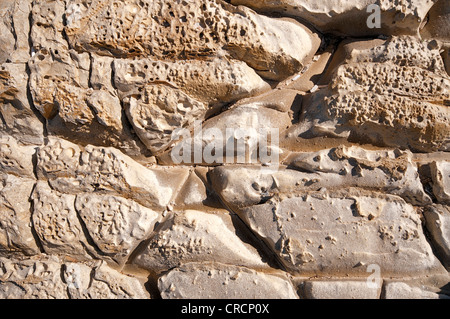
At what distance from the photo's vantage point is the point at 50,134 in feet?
5.59

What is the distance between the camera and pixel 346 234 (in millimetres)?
1580

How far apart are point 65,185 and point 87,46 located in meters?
0.64

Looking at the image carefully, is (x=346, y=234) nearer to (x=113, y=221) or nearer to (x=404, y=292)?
(x=404, y=292)

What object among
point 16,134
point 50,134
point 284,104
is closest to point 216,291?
point 284,104

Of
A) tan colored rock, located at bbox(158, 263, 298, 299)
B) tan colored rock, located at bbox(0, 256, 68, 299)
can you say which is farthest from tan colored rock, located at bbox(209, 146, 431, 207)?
tan colored rock, located at bbox(0, 256, 68, 299)

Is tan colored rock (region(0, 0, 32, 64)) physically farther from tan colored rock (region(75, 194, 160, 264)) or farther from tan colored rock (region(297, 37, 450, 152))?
tan colored rock (region(297, 37, 450, 152))

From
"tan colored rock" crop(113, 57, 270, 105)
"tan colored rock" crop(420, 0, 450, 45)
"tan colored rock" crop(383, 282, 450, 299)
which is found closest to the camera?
"tan colored rock" crop(383, 282, 450, 299)

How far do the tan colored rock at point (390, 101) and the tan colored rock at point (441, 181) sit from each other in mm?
106

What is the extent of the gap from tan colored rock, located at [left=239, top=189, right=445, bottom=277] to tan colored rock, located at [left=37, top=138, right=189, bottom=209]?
1.88ft

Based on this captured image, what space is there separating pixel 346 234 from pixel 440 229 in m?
0.40

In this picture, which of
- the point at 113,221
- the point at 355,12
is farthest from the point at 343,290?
the point at 355,12

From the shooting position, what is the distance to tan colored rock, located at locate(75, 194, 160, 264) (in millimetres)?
1618

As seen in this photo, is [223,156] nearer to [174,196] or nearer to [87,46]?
[174,196]

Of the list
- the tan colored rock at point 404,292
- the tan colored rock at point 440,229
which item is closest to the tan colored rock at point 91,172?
the tan colored rock at point 404,292
